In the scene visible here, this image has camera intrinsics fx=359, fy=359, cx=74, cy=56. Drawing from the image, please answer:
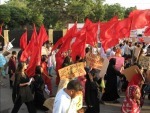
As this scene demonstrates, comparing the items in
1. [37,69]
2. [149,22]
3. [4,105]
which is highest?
[149,22]

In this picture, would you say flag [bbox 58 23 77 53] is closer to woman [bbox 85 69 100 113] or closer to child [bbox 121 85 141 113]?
woman [bbox 85 69 100 113]

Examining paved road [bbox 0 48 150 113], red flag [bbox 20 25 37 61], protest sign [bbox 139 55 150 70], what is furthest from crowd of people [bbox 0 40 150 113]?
red flag [bbox 20 25 37 61]

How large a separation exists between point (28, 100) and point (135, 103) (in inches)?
101

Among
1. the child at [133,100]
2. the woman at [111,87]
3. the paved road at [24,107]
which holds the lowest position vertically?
the paved road at [24,107]

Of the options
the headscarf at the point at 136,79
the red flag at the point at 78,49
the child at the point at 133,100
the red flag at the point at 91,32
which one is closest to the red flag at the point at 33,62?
the red flag at the point at 78,49

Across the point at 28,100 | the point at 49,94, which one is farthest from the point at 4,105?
the point at 28,100

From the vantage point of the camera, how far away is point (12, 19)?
47.4 meters

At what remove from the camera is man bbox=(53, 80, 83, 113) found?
457 centimetres

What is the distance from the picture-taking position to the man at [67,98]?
180 inches

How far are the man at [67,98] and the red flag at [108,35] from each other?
27.0ft

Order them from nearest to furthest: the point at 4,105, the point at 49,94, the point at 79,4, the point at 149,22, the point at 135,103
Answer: the point at 135,103 < the point at 4,105 < the point at 49,94 < the point at 149,22 < the point at 79,4

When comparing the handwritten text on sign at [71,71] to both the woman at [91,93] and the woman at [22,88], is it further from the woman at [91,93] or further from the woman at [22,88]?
the woman at [22,88]

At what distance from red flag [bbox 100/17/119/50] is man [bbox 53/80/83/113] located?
8.24 m

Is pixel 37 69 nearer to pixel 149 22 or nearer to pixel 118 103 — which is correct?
pixel 118 103
